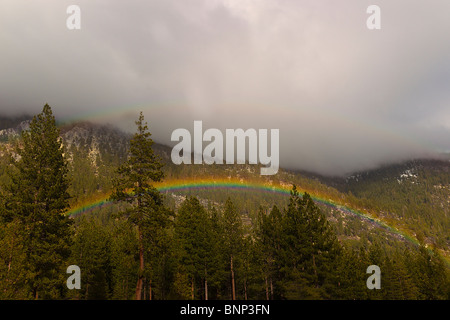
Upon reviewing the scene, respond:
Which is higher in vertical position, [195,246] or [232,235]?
[232,235]

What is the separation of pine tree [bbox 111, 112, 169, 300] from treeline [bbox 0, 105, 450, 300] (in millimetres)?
91

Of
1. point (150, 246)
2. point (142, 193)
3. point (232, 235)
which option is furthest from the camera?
point (232, 235)

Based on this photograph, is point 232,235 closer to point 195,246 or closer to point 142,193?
point 195,246

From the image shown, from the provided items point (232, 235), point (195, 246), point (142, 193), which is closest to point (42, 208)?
point (142, 193)

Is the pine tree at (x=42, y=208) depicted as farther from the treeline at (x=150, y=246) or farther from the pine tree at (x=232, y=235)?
the pine tree at (x=232, y=235)

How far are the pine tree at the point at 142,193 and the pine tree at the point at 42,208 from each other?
21.9ft

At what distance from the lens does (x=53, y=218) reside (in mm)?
24016

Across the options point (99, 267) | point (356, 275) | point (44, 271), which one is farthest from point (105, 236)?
point (356, 275)

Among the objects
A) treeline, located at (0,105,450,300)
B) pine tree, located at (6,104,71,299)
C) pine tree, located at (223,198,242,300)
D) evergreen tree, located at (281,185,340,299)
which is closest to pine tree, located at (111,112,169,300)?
treeline, located at (0,105,450,300)

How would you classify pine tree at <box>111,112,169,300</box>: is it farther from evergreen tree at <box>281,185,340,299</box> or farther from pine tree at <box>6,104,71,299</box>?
evergreen tree at <box>281,185,340,299</box>

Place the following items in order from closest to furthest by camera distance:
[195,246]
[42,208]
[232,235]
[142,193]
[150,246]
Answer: [150,246], [142,193], [42,208], [195,246], [232,235]

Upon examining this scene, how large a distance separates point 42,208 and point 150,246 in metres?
11.5

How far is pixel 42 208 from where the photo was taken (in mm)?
25141
